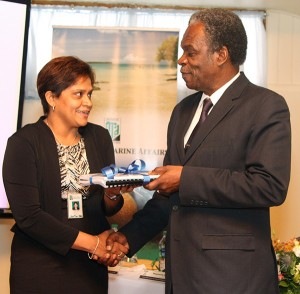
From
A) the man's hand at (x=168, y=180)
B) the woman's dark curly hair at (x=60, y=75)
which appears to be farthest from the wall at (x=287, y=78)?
the man's hand at (x=168, y=180)

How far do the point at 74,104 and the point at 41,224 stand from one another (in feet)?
2.08

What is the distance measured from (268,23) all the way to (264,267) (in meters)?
2.96

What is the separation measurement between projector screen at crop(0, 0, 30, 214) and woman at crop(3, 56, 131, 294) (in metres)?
1.34

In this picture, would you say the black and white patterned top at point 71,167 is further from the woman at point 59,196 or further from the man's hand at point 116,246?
the man's hand at point 116,246

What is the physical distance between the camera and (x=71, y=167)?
2557mm

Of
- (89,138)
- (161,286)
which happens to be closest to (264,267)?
(89,138)

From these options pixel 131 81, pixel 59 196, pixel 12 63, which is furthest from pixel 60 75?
pixel 131 81

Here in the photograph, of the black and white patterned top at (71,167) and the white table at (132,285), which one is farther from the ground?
the black and white patterned top at (71,167)

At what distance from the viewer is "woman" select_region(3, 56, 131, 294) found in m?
2.41

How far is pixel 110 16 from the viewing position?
14.9 feet

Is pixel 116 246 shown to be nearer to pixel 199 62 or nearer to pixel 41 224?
pixel 41 224

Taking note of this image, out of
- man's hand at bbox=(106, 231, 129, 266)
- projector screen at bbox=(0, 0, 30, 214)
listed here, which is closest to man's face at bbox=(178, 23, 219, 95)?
man's hand at bbox=(106, 231, 129, 266)

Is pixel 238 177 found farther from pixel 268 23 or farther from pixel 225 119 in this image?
pixel 268 23

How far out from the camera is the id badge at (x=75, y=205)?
2.48 metres
